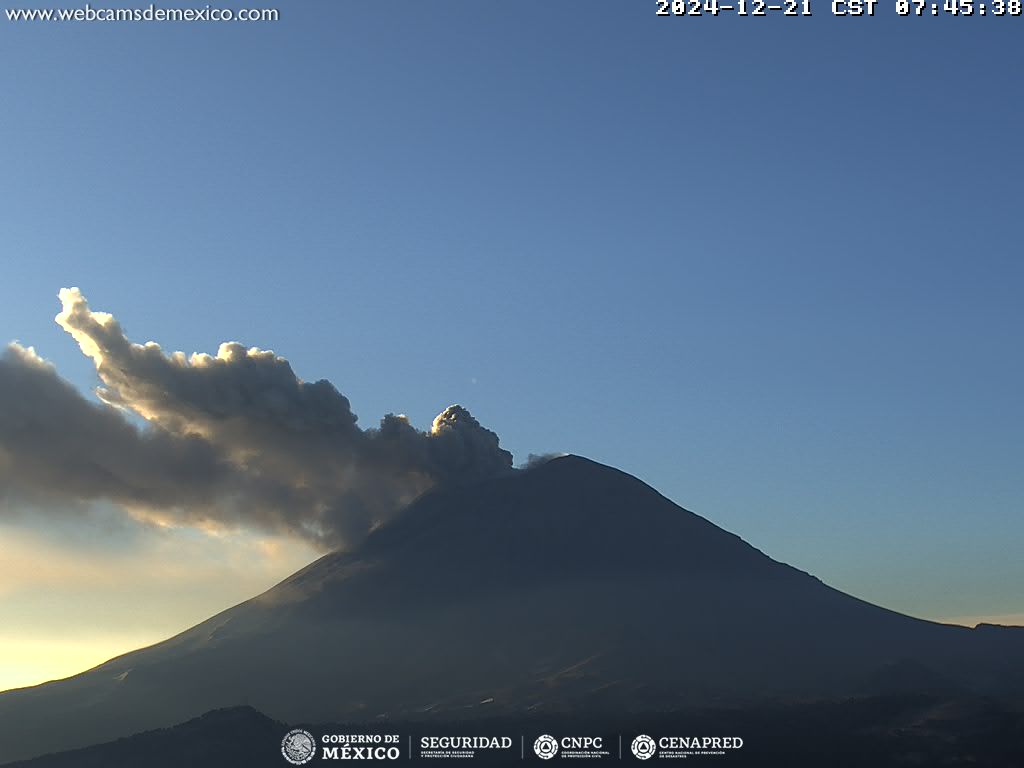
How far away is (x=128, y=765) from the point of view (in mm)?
147875

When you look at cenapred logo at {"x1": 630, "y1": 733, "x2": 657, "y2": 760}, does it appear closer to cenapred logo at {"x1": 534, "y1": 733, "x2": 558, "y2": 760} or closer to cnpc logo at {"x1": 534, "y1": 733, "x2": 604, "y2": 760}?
cnpc logo at {"x1": 534, "y1": 733, "x2": 604, "y2": 760}

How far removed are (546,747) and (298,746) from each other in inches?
1181

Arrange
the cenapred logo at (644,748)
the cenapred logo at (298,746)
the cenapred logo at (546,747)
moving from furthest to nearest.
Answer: the cenapred logo at (546,747), the cenapred logo at (298,746), the cenapred logo at (644,748)

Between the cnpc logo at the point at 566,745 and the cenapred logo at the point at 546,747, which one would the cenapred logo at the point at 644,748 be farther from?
the cenapred logo at the point at 546,747

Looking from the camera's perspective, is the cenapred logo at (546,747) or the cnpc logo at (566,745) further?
the cenapred logo at (546,747)

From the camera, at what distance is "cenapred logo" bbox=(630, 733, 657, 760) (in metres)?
139

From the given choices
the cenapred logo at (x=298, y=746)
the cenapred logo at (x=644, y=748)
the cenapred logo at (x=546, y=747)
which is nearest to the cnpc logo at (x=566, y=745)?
the cenapred logo at (x=546, y=747)

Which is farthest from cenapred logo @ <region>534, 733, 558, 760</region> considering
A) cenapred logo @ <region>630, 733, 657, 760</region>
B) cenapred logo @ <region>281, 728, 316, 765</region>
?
cenapred logo @ <region>281, 728, 316, 765</region>

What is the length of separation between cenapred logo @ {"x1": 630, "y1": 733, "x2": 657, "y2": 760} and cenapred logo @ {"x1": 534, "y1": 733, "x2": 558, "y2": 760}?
9.52 m

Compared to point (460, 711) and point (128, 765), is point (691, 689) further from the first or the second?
point (128, 765)

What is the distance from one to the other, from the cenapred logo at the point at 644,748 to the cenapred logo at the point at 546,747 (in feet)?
31.2

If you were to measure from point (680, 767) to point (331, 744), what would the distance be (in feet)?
137

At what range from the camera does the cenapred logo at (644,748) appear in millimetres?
138750

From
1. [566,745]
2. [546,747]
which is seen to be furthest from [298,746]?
[566,745]
